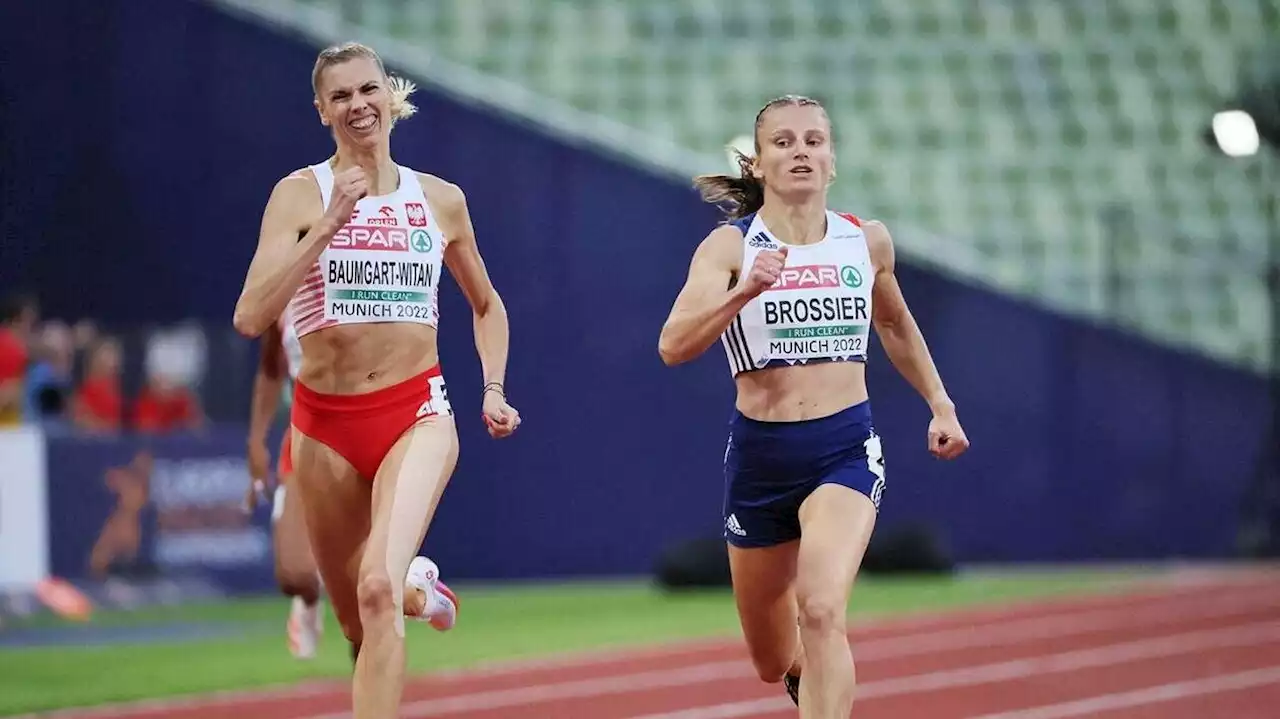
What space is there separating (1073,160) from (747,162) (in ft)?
42.1

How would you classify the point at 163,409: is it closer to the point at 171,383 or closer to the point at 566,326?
the point at 171,383

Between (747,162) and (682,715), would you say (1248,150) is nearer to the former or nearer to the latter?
(682,715)

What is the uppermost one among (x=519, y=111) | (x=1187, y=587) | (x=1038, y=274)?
(x=519, y=111)

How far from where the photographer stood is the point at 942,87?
62.8 feet

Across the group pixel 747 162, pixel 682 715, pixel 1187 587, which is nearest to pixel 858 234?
pixel 747 162

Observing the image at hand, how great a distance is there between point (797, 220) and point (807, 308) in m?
0.28

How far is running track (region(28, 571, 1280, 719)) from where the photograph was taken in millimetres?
8883

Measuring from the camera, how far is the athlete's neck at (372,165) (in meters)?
6.24

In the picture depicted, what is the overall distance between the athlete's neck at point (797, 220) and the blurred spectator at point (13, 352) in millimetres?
7690

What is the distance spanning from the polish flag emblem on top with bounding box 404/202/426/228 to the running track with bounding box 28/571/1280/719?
304 cm

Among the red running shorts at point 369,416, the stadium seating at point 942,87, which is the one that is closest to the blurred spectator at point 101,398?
the stadium seating at point 942,87

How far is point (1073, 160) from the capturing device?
19.0 meters

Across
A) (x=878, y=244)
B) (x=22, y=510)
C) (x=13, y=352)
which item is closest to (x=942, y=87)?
(x=13, y=352)

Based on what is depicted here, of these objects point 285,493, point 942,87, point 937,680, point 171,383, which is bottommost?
point 937,680
